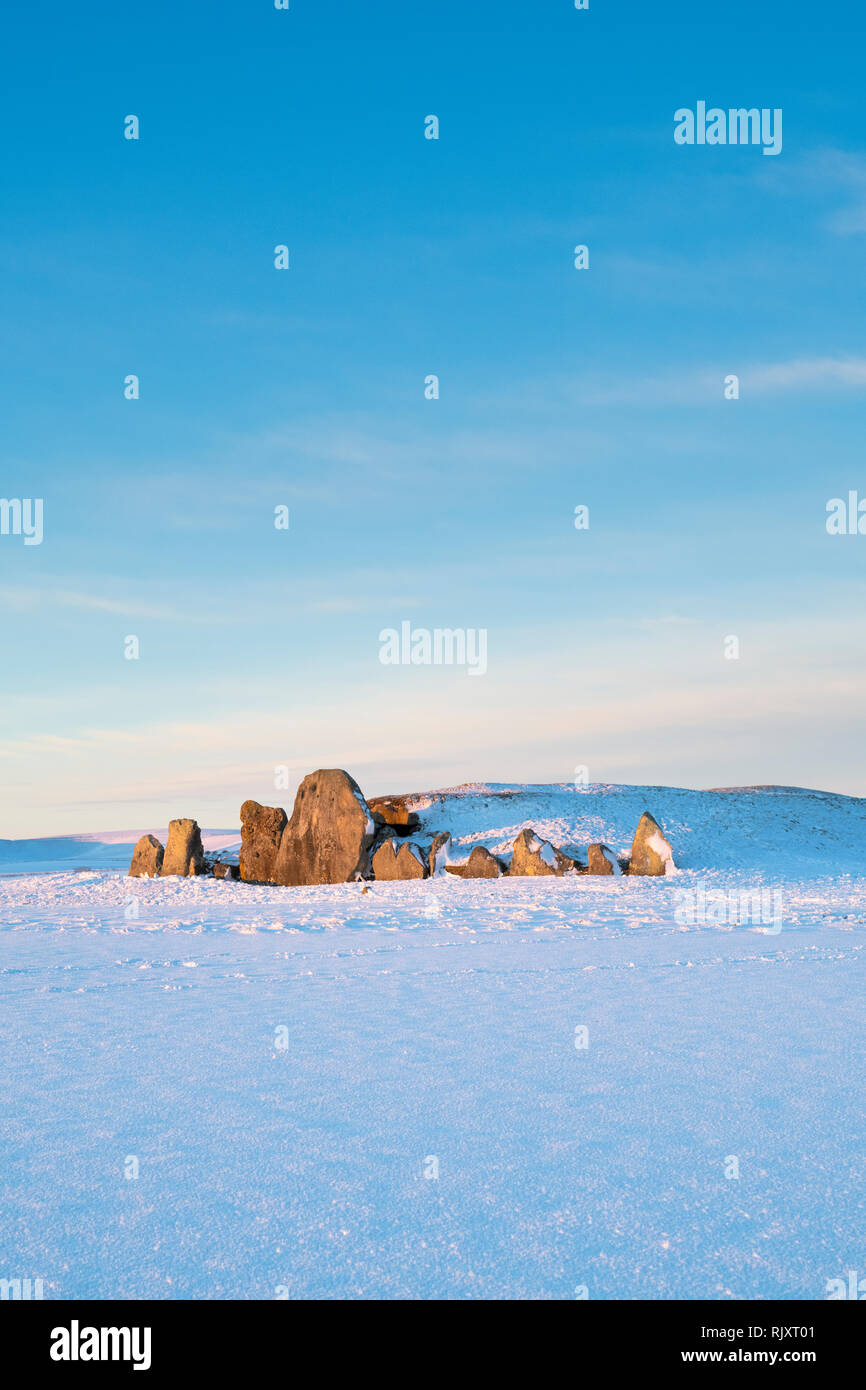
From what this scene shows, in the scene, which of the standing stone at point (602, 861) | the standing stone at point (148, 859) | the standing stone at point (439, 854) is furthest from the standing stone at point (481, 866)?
the standing stone at point (148, 859)

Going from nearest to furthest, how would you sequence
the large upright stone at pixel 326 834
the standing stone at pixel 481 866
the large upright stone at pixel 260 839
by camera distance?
the standing stone at pixel 481 866 → the large upright stone at pixel 326 834 → the large upright stone at pixel 260 839

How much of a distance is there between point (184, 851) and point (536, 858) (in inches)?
358

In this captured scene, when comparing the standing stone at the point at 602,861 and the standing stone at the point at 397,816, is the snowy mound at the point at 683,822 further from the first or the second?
the standing stone at the point at 602,861

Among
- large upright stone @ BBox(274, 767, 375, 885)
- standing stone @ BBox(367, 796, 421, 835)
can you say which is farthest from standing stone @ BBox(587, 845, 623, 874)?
standing stone @ BBox(367, 796, 421, 835)

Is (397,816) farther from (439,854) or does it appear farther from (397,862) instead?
(397,862)

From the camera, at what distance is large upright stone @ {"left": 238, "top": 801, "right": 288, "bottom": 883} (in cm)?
2303

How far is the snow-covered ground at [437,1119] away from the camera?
2.95m

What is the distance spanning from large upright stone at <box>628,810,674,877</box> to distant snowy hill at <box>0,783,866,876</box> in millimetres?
1631

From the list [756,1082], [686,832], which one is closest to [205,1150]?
[756,1082]

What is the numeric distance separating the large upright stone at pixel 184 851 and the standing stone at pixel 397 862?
5109 mm

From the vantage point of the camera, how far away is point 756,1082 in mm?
4773

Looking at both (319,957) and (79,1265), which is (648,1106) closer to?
(79,1265)

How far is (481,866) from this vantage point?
2108 cm
